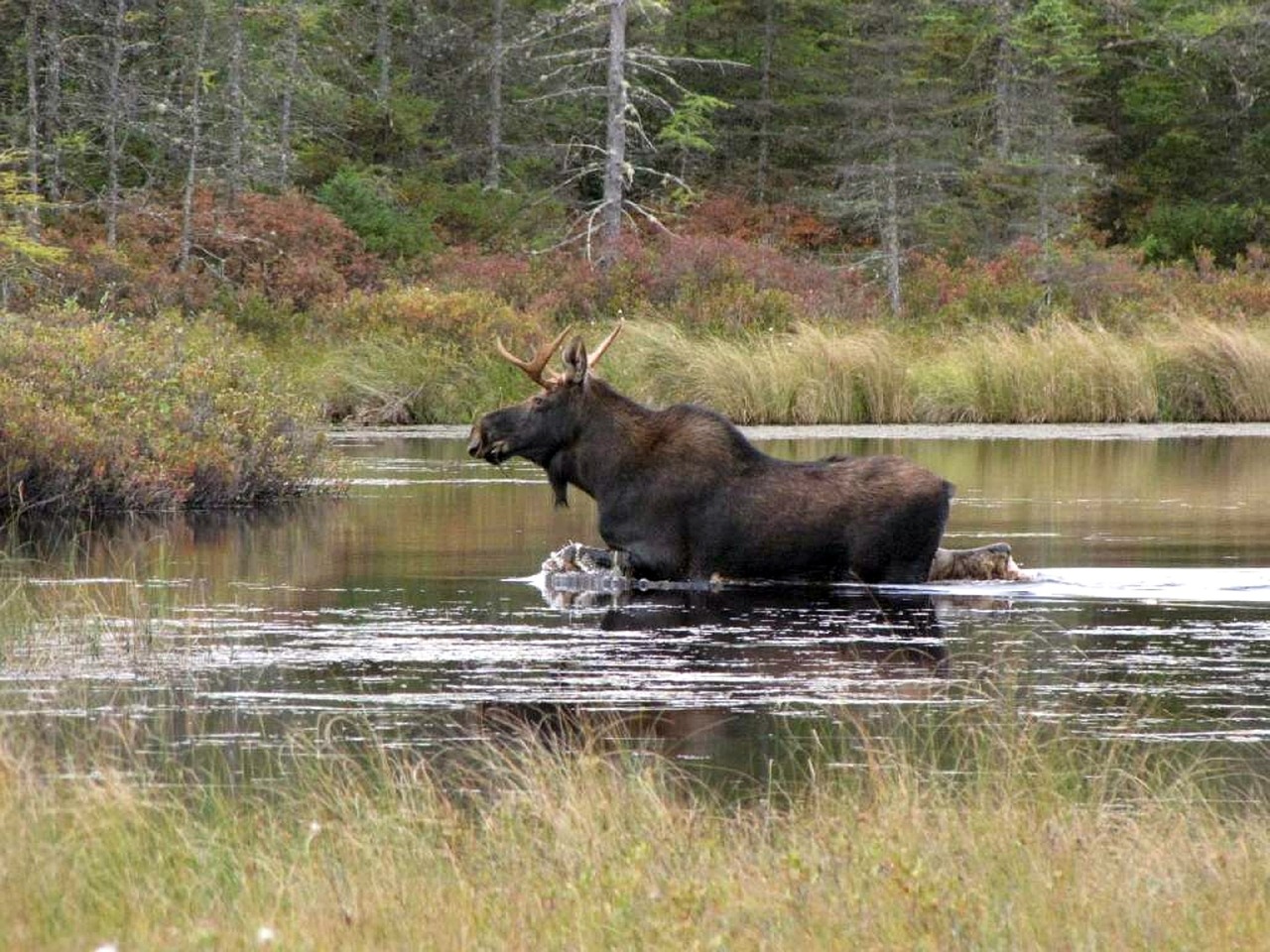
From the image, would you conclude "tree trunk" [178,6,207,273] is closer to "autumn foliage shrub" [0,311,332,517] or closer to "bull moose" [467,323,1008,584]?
"autumn foliage shrub" [0,311,332,517]

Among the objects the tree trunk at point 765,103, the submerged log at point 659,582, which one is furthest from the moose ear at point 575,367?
the tree trunk at point 765,103

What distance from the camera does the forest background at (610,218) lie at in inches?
1128

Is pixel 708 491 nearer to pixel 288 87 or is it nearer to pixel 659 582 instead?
pixel 659 582

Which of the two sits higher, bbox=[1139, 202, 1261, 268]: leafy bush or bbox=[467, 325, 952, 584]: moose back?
bbox=[1139, 202, 1261, 268]: leafy bush

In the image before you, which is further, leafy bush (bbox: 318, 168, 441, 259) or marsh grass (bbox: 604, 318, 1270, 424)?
leafy bush (bbox: 318, 168, 441, 259)

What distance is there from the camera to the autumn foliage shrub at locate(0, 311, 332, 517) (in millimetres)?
20062

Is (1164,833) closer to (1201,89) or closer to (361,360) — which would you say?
(361,360)

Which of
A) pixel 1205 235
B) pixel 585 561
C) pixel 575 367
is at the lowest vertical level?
pixel 585 561

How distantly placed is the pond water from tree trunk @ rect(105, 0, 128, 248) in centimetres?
2402

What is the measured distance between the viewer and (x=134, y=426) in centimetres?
2109

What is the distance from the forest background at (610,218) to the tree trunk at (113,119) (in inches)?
5.2

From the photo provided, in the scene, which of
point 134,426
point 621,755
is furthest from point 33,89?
point 621,755

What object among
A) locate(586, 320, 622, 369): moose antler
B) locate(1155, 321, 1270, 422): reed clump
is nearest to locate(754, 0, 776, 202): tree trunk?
locate(1155, 321, 1270, 422): reed clump

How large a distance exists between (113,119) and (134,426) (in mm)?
24887
